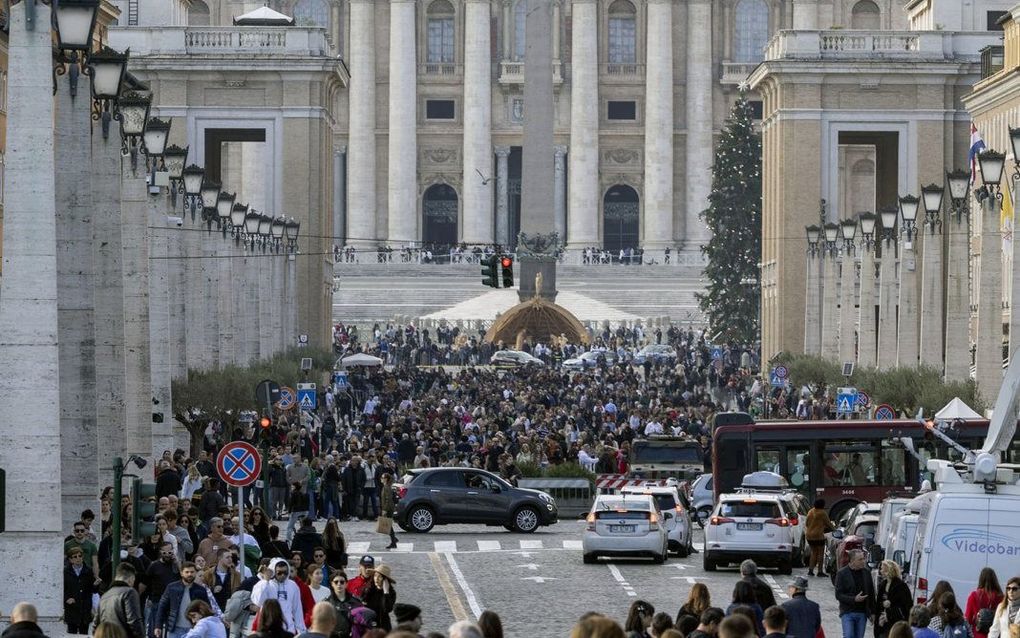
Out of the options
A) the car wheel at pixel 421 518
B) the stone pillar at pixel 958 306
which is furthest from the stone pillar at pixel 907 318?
the car wheel at pixel 421 518

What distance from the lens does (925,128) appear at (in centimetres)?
9088

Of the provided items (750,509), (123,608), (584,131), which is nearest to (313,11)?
(584,131)

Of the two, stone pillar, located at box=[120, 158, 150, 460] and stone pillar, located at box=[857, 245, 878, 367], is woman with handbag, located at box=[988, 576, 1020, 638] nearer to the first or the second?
stone pillar, located at box=[120, 158, 150, 460]

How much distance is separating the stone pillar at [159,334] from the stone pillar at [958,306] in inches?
569

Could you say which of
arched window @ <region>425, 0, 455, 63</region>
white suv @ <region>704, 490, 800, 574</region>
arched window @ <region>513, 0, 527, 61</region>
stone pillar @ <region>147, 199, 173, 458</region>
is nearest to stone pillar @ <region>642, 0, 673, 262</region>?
arched window @ <region>513, 0, 527, 61</region>

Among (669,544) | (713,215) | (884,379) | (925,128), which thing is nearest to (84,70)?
(669,544)

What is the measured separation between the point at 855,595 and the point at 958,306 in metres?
25.3

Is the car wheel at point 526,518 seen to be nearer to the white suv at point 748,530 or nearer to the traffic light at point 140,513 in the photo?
the white suv at point 748,530

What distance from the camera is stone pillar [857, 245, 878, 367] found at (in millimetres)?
60781

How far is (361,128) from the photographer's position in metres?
128

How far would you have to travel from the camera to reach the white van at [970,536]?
69.8 ft

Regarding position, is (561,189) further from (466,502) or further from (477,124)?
(466,502)

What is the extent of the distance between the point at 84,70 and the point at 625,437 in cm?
2691

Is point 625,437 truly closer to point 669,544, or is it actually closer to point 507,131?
point 669,544
